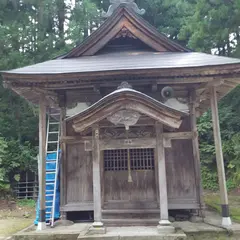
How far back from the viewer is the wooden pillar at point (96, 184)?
212 inches

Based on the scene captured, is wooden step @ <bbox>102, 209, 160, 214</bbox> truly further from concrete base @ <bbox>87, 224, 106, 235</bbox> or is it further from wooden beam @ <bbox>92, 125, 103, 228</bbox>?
concrete base @ <bbox>87, 224, 106, 235</bbox>

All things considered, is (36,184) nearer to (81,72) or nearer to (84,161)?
(84,161)

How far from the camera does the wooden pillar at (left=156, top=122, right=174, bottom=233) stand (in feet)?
17.0

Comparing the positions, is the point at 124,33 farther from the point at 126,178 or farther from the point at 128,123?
the point at 126,178

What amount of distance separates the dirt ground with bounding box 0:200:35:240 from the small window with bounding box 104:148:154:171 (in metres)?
3.31

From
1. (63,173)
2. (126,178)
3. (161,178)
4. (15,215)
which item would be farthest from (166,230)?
(15,215)

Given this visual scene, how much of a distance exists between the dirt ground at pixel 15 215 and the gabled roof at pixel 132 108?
4.42 metres

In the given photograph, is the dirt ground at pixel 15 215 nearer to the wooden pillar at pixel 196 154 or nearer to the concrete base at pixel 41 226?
the concrete base at pixel 41 226

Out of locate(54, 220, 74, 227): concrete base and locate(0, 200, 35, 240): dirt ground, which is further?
locate(0, 200, 35, 240): dirt ground

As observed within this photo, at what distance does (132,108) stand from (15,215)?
784 centimetres

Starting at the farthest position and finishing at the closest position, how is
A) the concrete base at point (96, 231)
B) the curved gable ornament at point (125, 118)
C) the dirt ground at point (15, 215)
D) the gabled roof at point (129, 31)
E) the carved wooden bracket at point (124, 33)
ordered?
the dirt ground at point (15, 215) < the carved wooden bracket at point (124, 33) < the gabled roof at point (129, 31) < the curved gable ornament at point (125, 118) < the concrete base at point (96, 231)

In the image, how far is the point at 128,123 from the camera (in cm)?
549

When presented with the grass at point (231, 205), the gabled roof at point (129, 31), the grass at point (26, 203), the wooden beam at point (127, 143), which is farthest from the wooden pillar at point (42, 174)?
the grass at point (26, 203)

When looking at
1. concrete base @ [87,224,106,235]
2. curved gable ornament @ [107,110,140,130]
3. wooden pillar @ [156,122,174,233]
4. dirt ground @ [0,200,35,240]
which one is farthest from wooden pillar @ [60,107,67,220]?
wooden pillar @ [156,122,174,233]
